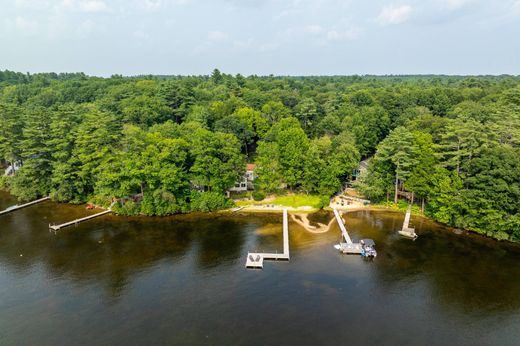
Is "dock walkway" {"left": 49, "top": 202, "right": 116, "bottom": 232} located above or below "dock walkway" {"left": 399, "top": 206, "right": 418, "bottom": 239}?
above

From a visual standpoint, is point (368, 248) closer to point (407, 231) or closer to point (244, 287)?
point (407, 231)

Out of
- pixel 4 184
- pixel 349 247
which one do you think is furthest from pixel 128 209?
pixel 349 247

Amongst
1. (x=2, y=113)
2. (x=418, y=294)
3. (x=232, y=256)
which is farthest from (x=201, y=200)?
(x=2, y=113)

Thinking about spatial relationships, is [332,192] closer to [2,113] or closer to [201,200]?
[201,200]

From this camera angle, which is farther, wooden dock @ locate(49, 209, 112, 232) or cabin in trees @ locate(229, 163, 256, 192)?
cabin in trees @ locate(229, 163, 256, 192)

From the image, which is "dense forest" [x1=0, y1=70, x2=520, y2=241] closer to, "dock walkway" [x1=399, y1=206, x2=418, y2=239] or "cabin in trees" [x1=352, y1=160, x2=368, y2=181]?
"cabin in trees" [x1=352, y1=160, x2=368, y2=181]

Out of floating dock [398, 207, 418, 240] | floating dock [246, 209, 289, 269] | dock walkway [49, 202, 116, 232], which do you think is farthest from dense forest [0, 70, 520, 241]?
floating dock [246, 209, 289, 269]
